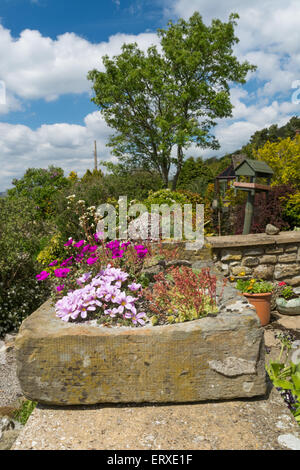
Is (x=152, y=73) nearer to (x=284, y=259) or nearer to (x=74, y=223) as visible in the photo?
(x=74, y=223)

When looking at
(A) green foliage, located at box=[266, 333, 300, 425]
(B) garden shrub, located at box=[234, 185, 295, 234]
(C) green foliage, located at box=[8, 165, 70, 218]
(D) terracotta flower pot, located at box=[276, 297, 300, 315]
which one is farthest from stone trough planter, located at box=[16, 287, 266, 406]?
(C) green foliage, located at box=[8, 165, 70, 218]

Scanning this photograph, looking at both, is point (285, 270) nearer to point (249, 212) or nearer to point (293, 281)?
point (293, 281)

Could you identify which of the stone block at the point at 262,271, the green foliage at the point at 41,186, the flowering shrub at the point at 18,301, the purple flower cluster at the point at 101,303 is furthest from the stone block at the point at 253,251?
the green foliage at the point at 41,186

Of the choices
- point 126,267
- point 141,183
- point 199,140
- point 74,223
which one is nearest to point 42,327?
point 126,267

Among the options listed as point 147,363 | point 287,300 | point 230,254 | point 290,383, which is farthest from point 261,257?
point 147,363

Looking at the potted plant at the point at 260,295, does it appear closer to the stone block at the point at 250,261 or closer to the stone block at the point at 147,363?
the stone block at the point at 250,261

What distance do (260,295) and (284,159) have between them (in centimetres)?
382

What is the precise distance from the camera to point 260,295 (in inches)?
168

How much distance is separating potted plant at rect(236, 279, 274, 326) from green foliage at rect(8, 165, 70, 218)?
5.88 meters

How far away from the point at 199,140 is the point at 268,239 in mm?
10560

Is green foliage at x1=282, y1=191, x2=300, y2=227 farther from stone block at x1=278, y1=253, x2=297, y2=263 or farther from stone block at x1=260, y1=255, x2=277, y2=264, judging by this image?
stone block at x1=260, y1=255, x2=277, y2=264

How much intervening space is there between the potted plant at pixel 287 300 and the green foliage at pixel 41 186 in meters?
6.15

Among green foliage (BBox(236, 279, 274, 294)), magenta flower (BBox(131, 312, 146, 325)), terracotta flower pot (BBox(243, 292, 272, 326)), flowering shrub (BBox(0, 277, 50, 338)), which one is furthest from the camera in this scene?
green foliage (BBox(236, 279, 274, 294))

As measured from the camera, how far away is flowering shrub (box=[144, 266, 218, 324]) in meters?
2.20
